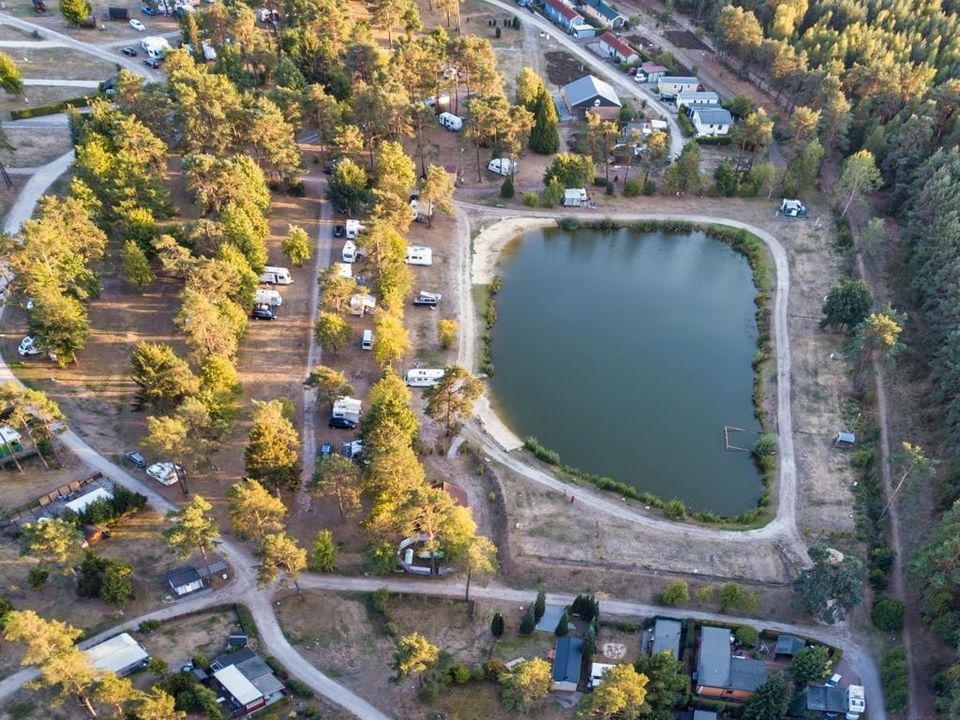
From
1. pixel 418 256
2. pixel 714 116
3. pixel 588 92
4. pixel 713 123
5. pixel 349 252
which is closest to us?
pixel 349 252

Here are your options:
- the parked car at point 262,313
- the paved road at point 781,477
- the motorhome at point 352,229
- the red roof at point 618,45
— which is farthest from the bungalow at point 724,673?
the red roof at point 618,45

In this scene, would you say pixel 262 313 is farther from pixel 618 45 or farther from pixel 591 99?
pixel 618 45

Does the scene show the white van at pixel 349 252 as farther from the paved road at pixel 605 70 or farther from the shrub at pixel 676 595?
the shrub at pixel 676 595

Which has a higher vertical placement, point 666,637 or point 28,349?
point 28,349

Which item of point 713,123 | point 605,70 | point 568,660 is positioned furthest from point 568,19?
point 568,660

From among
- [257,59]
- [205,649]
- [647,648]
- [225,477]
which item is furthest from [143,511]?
[257,59]
